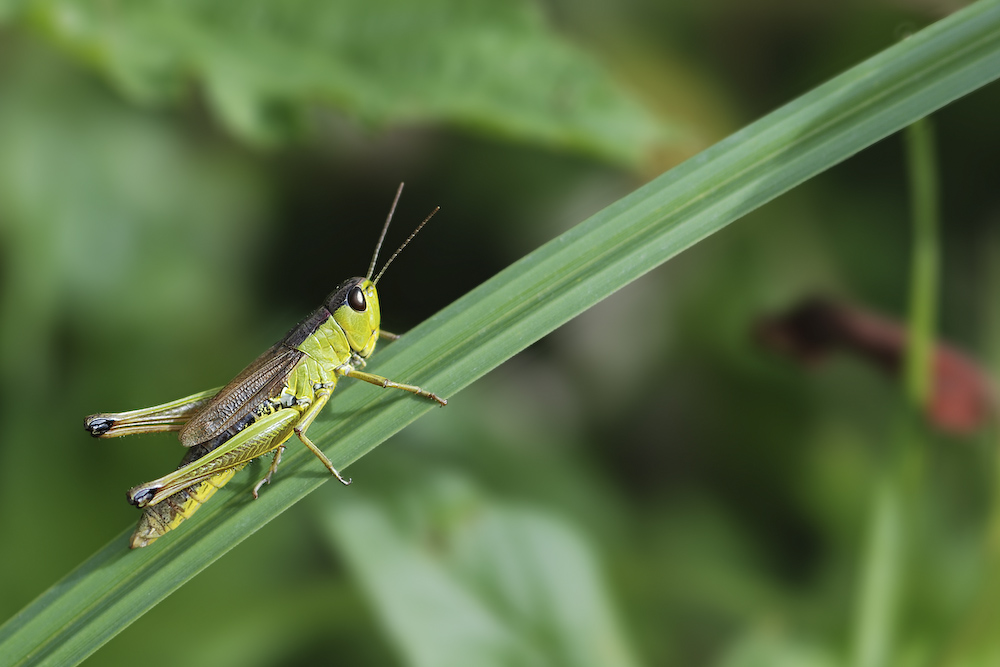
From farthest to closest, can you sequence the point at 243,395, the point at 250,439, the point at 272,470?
the point at 243,395
the point at 250,439
the point at 272,470

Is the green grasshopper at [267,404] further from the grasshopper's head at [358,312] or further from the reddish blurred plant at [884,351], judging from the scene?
the reddish blurred plant at [884,351]

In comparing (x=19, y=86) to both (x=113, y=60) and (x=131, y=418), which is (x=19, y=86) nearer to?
(x=113, y=60)

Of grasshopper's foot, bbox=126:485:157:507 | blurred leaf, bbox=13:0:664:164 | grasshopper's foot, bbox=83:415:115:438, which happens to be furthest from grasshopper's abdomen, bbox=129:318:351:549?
blurred leaf, bbox=13:0:664:164

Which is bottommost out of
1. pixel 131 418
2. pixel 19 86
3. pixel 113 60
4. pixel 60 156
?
pixel 131 418

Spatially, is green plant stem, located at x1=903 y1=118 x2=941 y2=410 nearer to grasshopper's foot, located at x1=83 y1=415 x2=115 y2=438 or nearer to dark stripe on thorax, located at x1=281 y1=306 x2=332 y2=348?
dark stripe on thorax, located at x1=281 y1=306 x2=332 y2=348

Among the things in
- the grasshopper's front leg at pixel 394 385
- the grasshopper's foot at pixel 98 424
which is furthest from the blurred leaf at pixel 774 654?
the grasshopper's foot at pixel 98 424

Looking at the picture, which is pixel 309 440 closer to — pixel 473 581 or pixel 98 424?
pixel 473 581

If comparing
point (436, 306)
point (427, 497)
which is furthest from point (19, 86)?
point (427, 497)

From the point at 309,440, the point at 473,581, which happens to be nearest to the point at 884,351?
the point at 473,581
